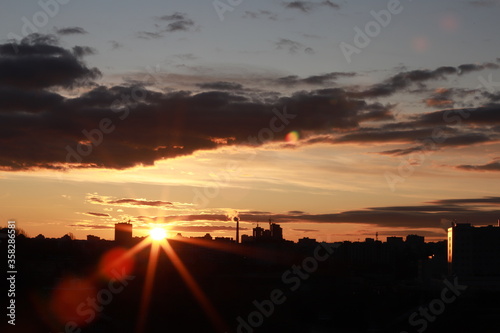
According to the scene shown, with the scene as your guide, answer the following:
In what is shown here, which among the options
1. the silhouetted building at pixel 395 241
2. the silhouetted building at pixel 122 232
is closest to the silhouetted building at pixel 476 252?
the silhouetted building at pixel 395 241

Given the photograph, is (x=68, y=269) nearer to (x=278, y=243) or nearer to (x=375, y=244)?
(x=278, y=243)

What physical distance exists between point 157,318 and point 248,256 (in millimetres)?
51880

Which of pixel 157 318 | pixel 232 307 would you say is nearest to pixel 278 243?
pixel 232 307

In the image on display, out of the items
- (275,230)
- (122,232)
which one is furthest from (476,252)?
(122,232)

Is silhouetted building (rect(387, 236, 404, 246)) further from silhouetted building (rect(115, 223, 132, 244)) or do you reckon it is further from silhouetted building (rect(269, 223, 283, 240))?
silhouetted building (rect(115, 223, 132, 244))

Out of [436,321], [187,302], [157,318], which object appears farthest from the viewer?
[436,321]

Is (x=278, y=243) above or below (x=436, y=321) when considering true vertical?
above

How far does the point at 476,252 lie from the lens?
132 metres

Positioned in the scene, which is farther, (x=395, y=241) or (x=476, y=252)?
(x=395, y=241)

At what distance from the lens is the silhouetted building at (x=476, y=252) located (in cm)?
13125

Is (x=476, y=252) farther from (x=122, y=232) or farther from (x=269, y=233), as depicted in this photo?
(x=122, y=232)

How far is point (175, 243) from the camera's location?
93562mm

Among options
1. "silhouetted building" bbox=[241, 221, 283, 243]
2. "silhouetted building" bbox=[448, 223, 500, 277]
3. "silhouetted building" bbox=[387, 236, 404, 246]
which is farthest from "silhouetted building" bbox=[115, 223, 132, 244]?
"silhouetted building" bbox=[387, 236, 404, 246]

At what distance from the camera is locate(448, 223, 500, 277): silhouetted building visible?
5167 inches
